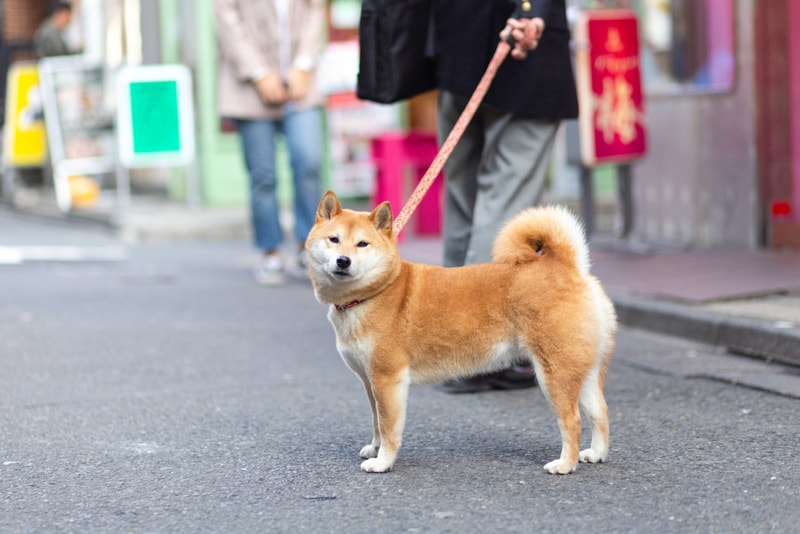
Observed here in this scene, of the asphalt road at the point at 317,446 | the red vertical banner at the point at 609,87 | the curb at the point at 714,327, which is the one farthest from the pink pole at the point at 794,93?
the asphalt road at the point at 317,446

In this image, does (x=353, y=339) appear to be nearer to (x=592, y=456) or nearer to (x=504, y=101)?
(x=592, y=456)

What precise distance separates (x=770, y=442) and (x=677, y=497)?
0.70 metres

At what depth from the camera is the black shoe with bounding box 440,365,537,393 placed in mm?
→ 4797

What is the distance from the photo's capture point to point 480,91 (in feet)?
14.5

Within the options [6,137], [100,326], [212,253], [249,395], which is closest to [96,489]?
[249,395]

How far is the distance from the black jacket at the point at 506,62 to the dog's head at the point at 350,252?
4.05 ft

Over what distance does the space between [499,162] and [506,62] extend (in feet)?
1.21

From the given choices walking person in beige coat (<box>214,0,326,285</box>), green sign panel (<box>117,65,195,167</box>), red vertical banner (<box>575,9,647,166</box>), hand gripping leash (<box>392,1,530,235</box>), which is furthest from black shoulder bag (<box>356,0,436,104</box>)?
green sign panel (<box>117,65,195,167</box>)

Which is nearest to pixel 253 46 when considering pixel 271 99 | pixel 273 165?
pixel 271 99

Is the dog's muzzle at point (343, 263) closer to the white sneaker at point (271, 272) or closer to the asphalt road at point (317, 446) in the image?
the asphalt road at point (317, 446)

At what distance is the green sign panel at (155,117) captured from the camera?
12.3 m

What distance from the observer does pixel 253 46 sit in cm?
796

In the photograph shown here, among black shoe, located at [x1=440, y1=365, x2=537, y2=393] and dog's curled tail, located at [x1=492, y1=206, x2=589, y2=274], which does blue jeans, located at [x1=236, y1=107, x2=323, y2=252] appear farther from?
dog's curled tail, located at [x1=492, y1=206, x2=589, y2=274]

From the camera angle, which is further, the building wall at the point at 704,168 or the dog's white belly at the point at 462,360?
the building wall at the point at 704,168
